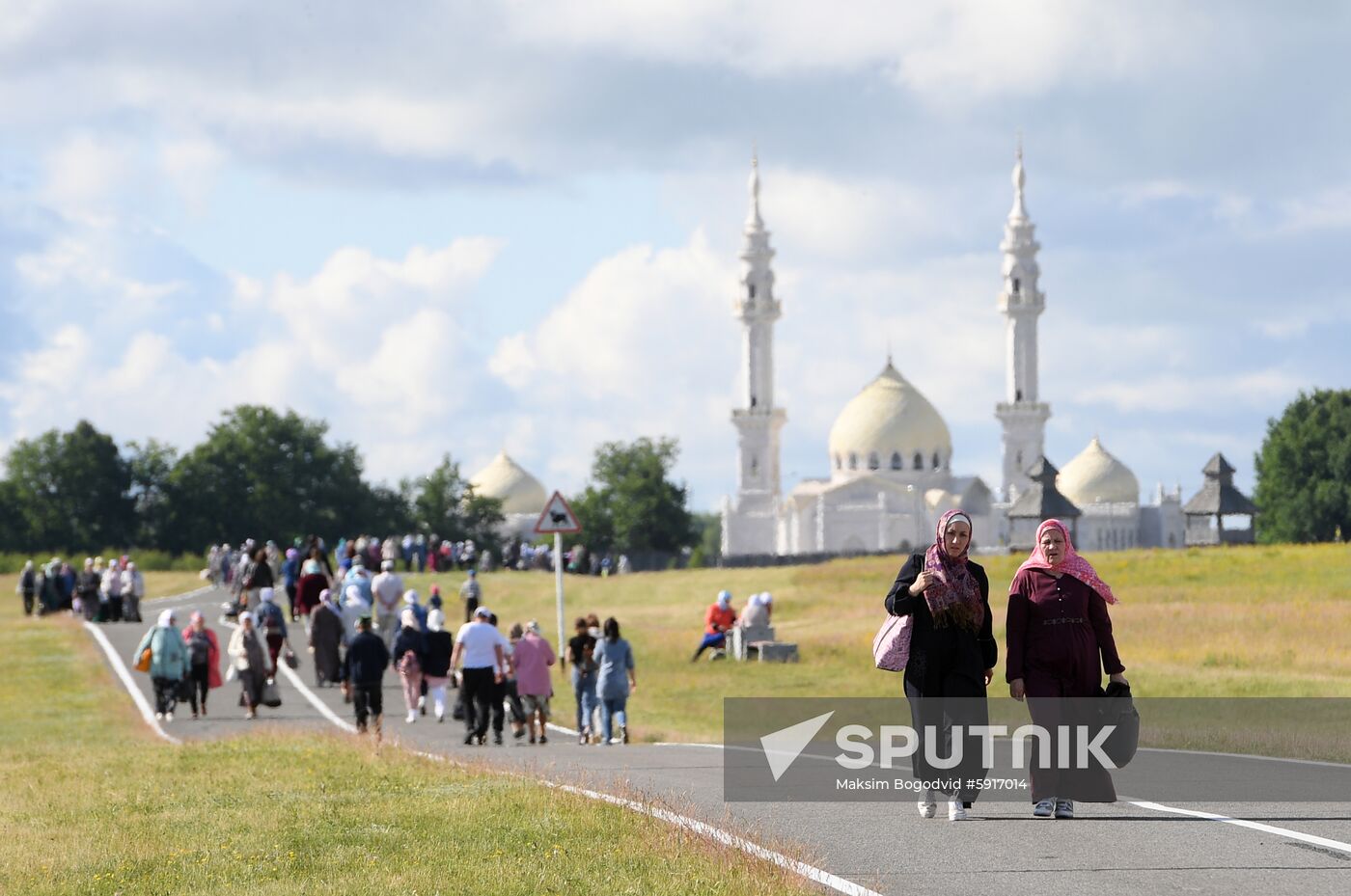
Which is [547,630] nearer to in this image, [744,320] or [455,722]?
[455,722]

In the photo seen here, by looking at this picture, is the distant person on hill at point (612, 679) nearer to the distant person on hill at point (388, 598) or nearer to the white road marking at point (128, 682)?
the white road marking at point (128, 682)

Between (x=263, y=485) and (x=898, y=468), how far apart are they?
39.9 m

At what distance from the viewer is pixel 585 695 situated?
83.4 feet

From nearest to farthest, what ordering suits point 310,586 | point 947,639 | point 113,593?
point 947,639
point 310,586
point 113,593

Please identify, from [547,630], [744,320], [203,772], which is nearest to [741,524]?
[744,320]

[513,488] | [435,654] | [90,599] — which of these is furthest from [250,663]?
[513,488]

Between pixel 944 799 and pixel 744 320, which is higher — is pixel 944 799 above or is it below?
below

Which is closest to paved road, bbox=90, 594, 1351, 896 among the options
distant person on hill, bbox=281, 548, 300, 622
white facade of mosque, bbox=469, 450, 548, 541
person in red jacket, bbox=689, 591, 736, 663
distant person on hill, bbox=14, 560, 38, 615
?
person in red jacket, bbox=689, 591, 736, 663

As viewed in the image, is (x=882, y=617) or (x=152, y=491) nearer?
(x=882, y=617)

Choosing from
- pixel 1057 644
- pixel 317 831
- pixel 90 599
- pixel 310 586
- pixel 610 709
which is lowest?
pixel 317 831

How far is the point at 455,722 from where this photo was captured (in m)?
28.4

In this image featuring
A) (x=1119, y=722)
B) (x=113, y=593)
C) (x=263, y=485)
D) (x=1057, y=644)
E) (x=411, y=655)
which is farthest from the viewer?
(x=263, y=485)

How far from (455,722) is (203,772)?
9.19 metres

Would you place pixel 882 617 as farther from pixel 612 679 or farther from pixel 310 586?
pixel 612 679
